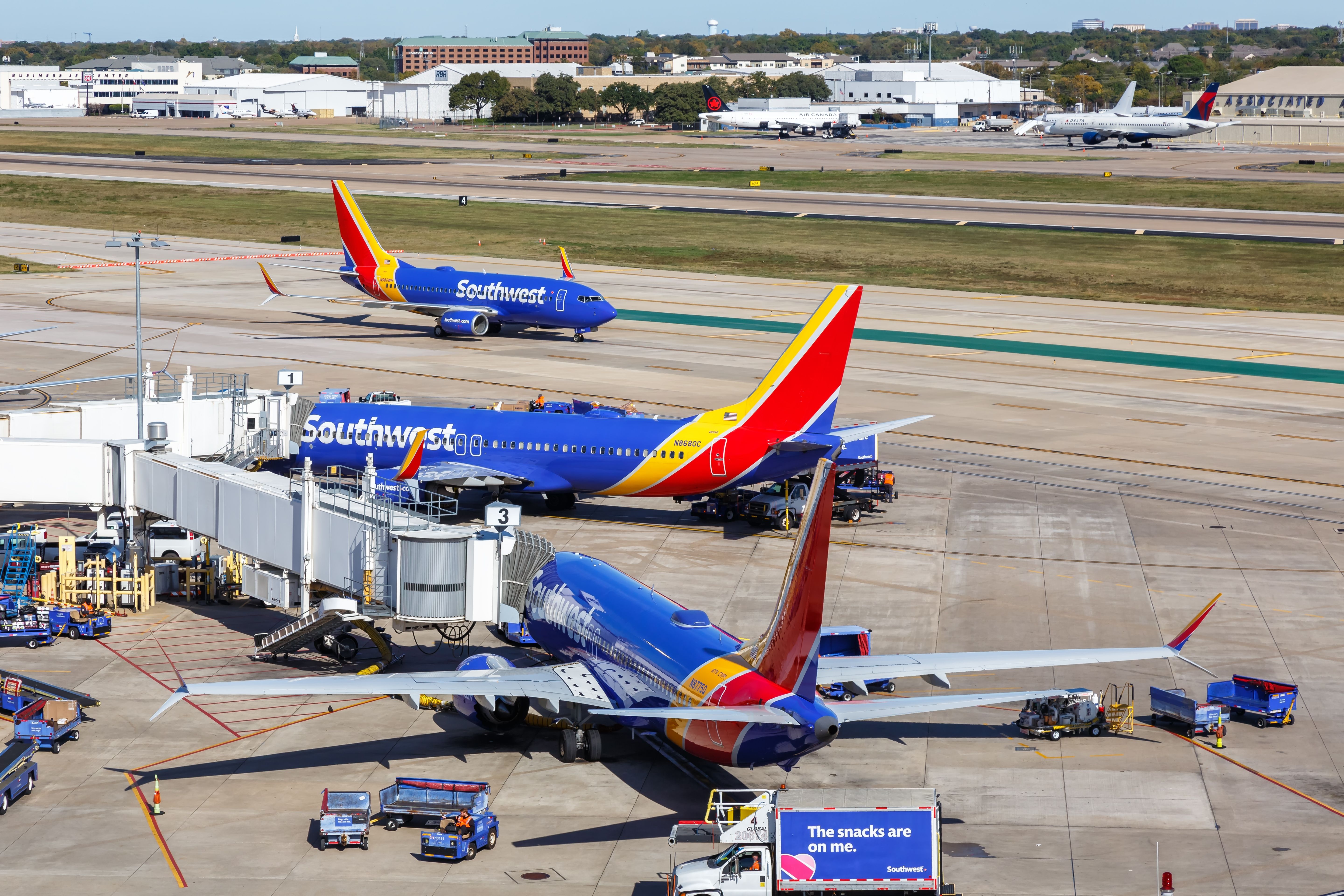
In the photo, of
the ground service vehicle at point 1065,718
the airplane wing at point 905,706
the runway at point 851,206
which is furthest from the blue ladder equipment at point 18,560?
the runway at point 851,206

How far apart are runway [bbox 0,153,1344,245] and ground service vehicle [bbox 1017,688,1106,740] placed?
117264mm

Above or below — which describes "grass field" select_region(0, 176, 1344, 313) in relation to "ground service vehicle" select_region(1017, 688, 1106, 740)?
above

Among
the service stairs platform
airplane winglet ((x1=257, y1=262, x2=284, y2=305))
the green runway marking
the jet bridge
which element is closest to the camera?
the jet bridge

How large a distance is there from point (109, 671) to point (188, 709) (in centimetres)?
361

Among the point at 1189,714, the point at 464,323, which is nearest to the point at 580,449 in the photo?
the point at 1189,714

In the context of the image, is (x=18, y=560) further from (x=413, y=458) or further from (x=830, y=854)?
(x=830, y=854)

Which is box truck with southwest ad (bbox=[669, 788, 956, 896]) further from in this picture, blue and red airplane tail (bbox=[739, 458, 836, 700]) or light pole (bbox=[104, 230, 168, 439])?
light pole (bbox=[104, 230, 168, 439])

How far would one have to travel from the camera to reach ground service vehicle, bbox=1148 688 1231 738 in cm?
3656

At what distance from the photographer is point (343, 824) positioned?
30125 mm

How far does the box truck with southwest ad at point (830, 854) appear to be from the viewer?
27531 mm

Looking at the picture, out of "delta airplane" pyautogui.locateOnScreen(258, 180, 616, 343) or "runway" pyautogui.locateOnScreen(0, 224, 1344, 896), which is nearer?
"runway" pyautogui.locateOnScreen(0, 224, 1344, 896)

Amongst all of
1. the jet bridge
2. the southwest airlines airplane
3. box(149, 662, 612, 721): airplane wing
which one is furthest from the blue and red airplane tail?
the southwest airlines airplane

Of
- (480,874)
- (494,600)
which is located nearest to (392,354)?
(494,600)

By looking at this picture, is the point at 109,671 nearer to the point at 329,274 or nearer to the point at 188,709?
the point at 188,709
